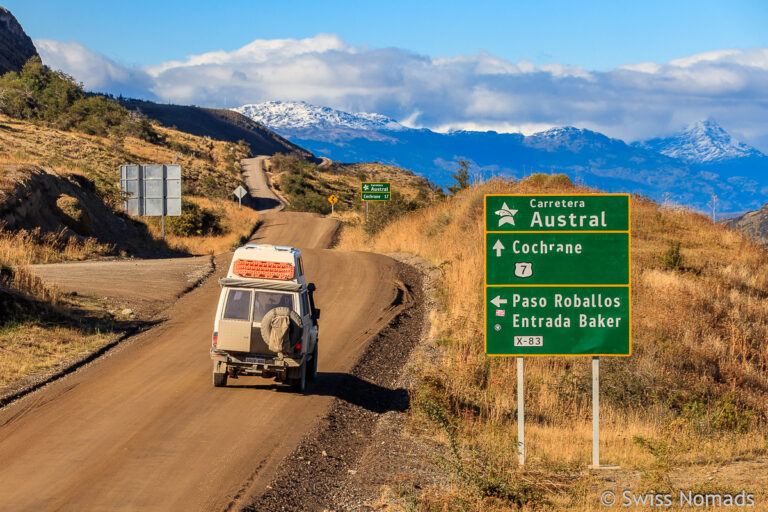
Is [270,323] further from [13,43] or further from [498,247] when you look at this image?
[13,43]

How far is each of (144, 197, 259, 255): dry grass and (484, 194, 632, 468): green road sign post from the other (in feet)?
112

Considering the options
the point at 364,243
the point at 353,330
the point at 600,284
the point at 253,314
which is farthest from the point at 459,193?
the point at 600,284

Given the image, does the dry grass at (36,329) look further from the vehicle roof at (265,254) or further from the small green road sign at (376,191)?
the small green road sign at (376,191)

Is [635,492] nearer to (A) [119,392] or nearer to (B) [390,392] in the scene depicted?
(B) [390,392]

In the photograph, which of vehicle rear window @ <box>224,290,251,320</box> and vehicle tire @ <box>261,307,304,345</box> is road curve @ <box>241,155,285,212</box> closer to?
vehicle rear window @ <box>224,290,251,320</box>

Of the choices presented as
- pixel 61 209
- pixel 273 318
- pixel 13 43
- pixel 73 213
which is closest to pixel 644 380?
pixel 273 318

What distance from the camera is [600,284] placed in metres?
10.2

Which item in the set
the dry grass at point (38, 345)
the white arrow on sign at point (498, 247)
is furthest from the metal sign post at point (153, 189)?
the white arrow on sign at point (498, 247)

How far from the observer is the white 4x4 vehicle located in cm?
1319

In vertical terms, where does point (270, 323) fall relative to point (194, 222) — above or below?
below

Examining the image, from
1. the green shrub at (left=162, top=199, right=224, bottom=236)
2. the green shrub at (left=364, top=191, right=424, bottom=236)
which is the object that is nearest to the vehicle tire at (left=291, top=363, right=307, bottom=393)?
the green shrub at (left=364, top=191, right=424, bottom=236)

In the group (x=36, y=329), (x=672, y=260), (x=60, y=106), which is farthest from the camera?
(x=60, y=106)

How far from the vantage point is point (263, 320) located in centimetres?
1320

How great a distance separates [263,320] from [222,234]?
38.5 m
